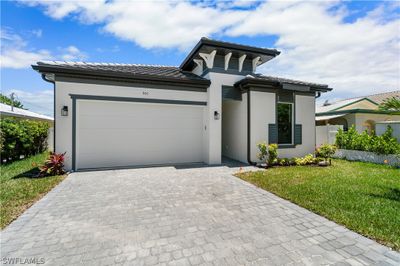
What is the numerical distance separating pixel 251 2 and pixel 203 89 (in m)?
4.22

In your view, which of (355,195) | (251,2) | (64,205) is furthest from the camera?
(251,2)

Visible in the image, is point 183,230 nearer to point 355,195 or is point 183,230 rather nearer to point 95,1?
Result: point 355,195

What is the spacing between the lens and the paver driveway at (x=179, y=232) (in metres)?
2.91

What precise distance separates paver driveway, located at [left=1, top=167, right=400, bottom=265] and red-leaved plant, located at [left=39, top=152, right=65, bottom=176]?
221cm

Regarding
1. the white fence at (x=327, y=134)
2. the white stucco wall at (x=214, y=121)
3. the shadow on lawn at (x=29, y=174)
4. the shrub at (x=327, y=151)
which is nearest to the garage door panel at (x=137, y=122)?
the white stucco wall at (x=214, y=121)

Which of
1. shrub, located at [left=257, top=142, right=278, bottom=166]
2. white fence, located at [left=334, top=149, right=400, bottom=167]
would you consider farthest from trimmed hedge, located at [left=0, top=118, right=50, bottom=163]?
white fence, located at [left=334, top=149, right=400, bottom=167]

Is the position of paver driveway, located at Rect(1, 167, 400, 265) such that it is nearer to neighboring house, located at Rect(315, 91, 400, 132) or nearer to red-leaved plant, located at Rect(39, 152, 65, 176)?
red-leaved plant, located at Rect(39, 152, 65, 176)

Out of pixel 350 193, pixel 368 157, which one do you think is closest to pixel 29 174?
pixel 350 193

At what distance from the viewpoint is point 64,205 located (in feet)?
15.9

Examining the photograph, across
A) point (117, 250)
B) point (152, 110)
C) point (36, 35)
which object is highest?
point (36, 35)

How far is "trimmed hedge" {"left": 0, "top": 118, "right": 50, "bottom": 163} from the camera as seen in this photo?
31.2 ft

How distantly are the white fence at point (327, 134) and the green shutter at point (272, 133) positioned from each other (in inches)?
192

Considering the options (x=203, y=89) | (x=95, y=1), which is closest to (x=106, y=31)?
(x=95, y=1)

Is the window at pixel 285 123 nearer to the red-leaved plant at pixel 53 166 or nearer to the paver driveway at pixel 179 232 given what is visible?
the paver driveway at pixel 179 232
